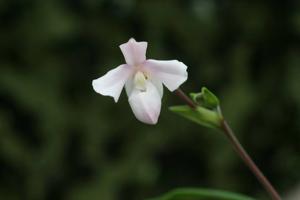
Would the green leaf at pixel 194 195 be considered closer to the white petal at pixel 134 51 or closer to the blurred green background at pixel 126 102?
the white petal at pixel 134 51

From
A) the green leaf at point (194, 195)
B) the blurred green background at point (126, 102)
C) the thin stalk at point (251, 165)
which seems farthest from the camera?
the blurred green background at point (126, 102)

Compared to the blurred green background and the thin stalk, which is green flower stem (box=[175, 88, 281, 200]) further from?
the blurred green background

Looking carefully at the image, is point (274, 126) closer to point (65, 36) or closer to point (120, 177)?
point (120, 177)

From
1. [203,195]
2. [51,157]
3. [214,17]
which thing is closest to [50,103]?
[51,157]

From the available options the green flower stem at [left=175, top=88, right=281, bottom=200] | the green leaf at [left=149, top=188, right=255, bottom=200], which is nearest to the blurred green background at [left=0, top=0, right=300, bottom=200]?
the green leaf at [left=149, top=188, right=255, bottom=200]

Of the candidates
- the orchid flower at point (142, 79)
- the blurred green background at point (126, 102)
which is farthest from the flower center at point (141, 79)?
the blurred green background at point (126, 102)

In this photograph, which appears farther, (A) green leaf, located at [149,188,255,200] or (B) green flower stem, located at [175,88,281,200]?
(A) green leaf, located at [149,188,255,200]

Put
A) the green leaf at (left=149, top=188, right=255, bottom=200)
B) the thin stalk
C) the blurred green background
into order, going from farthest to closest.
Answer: the blurred green background < the green leaf at (left=149, top=188, right=255, bottom=200) < the thin stalk

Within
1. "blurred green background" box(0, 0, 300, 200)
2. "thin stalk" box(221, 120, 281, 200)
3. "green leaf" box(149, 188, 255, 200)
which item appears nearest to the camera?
"thin stalk" box(221, 120, 281, 200)
